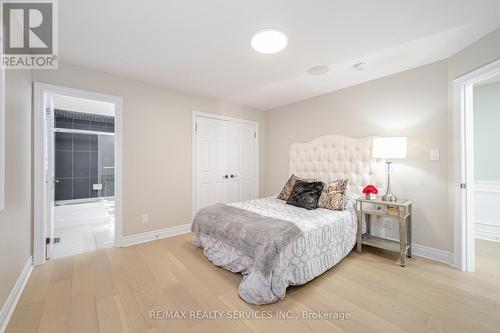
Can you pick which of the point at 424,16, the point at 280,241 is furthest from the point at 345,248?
the point at 424,16

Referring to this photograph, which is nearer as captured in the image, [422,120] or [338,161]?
[422,120]

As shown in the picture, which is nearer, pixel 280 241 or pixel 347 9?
pixel 347 9

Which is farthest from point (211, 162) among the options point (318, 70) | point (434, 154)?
point (434, 154)

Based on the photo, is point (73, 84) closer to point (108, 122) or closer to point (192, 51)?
point (192, 51)

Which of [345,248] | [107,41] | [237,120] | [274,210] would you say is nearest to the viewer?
[107,41]

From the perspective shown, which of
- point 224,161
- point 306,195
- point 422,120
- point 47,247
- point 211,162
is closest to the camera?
point 47,247

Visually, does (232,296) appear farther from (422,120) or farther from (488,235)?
(488,235)

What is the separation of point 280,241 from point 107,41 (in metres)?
2.60

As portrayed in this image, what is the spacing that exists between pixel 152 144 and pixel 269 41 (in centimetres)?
221

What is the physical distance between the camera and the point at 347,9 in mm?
1593

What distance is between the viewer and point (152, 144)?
309 cm

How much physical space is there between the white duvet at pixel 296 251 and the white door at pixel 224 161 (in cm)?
104

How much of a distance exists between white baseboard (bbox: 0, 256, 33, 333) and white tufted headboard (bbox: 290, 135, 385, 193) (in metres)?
3.73

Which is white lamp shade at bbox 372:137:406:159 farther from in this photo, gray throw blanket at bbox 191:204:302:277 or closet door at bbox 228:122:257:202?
closet door at bbox 228:122:257:202
